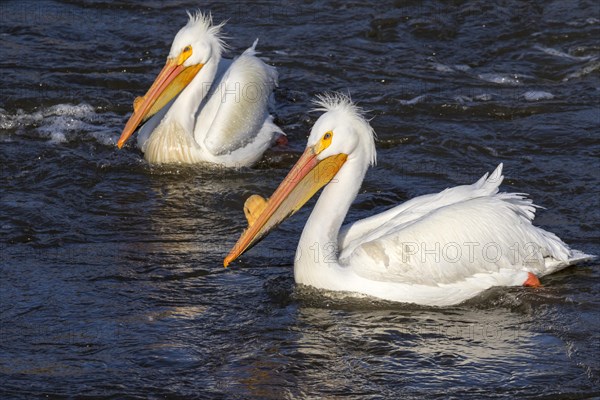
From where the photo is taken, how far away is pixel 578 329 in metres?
5.34

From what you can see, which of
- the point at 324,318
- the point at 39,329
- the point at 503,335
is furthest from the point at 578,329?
the point at 39,329

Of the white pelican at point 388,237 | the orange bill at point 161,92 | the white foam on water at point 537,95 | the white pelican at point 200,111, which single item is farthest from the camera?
the white foam on water at point 537,95

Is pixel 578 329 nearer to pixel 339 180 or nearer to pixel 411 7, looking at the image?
pixel 339 180

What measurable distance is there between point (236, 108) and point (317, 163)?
236 centimetres

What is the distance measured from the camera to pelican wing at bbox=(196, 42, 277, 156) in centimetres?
→ 781

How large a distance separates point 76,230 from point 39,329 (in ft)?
4.48

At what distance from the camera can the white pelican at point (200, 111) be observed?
7734 mm

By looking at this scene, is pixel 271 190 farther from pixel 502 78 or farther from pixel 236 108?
pixel 502 78

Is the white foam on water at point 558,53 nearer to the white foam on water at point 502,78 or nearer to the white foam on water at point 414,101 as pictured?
the white foam on water at point 502,78

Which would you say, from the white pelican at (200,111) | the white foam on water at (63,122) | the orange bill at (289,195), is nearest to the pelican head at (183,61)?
the white pelican at (200,111)

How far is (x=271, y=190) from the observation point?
290 inches

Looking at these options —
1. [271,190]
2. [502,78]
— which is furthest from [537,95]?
[271,190]

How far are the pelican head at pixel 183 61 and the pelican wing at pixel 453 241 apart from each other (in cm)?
248

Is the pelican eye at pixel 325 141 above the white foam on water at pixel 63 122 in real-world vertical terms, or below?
above
